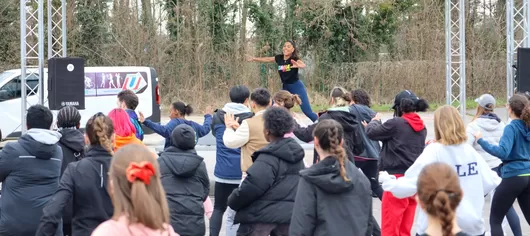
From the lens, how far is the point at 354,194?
520cm

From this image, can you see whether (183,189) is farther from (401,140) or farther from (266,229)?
(401,140)

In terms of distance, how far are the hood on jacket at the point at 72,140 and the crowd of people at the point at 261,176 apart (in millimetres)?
11

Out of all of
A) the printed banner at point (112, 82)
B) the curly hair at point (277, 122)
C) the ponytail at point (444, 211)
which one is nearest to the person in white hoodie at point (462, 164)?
the curly hair at point (277, 122)

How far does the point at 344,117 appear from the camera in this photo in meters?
8.55

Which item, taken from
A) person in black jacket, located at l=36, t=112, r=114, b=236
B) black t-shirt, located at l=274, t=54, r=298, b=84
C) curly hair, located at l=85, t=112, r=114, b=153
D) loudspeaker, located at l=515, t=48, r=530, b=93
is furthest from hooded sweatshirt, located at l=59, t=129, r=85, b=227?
loudspeaker, located at l=515, t=48, r=530, b=93

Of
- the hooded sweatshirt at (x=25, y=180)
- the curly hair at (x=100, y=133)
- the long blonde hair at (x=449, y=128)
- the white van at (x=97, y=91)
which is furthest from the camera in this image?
the white van at (x=97, y=91)

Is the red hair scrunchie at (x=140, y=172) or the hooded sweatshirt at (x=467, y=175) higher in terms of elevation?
the red hair scrunchie at (x=140, y=172)

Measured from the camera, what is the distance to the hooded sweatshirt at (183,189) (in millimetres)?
6043

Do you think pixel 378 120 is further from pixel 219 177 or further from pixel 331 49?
pixel 331 49

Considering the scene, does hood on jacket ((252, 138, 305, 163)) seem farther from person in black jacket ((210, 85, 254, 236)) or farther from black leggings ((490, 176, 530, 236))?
black leggings ((490, 176, 530, 236))

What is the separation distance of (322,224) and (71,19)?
27108mm

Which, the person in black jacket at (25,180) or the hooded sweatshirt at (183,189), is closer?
the hooded sweatshirt at (183,189)

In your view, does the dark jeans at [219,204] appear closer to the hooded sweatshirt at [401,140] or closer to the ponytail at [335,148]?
the hooded sweatshirt at [401,140]

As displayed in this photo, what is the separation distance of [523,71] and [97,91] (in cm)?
1175
